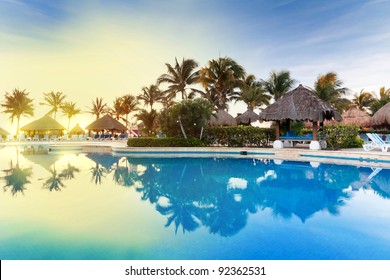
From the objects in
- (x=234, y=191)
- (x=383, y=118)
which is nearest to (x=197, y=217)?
(x=234, y=191)

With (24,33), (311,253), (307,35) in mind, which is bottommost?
(311,253)

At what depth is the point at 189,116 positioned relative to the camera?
18.4 meters

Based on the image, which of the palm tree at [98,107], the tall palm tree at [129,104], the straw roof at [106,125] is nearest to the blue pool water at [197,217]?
the straw roof at [106,125]

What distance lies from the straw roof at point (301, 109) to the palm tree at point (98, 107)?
1527 inches

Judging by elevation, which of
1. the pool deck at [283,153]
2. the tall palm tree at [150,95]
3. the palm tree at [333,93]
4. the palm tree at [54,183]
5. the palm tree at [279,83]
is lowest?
Answer: the palm tree at [54,183]

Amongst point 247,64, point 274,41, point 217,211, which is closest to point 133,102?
point 247,64

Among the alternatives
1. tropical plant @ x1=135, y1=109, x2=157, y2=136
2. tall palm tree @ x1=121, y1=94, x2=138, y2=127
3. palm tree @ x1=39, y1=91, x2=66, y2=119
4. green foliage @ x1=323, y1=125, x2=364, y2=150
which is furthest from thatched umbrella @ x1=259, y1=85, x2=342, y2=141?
palm tree @ x1=39, y1=91, x2=66, y2=119

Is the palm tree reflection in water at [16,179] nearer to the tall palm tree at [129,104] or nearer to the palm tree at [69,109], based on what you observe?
the tall palm tree at [129,104]

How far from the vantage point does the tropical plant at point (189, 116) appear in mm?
18453

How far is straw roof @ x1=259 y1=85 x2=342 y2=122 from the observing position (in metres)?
15.3

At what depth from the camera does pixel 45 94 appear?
48.0 meters

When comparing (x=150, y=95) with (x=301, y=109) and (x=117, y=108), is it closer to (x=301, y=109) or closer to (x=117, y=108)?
(x=117, y=108)

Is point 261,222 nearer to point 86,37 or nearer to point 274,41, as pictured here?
point 86,37

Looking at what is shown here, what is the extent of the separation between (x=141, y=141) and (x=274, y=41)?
11528 mm
